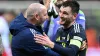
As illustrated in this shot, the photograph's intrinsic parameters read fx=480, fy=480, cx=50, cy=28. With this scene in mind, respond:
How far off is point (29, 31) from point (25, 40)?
11 cm

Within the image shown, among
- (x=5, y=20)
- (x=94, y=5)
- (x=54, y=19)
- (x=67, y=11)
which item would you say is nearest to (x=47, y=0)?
(x=54, y=19)

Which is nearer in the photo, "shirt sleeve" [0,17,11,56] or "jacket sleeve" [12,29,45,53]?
"jacket sleeve" [12,29,45,53]

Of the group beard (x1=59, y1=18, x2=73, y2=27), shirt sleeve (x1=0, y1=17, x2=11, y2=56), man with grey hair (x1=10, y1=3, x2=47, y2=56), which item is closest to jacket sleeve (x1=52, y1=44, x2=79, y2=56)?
man with grey hair (x1=10, y1=3, x2=47, y2=56)

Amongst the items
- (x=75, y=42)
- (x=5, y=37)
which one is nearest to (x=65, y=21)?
(x=75, y=42)

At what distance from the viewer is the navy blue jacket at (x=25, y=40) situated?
18.2ft

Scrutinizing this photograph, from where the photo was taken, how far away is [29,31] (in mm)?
5559

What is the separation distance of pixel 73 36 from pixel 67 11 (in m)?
0.31

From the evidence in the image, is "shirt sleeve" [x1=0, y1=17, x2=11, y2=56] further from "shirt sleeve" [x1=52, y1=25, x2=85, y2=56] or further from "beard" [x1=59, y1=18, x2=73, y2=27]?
"shirt sleeve" [x1=52, y1=25, x2=85, y2=56]

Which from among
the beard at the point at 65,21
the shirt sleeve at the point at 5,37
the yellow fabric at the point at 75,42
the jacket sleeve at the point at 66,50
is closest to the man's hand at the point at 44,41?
the jacket sleeve at the point at 66,50

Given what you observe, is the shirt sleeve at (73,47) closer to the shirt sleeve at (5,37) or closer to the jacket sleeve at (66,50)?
the jacket sleeve at (66,50)

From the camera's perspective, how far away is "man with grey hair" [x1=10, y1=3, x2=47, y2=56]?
18.1ft

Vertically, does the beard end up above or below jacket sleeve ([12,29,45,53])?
above

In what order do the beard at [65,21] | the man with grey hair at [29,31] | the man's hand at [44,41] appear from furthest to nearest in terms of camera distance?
the beard at [65,21]
the man with grey hair at [29,31]
the man's hand at [44,41]

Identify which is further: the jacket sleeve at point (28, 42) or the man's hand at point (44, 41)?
the jacket sleeve at point (28, 42)
